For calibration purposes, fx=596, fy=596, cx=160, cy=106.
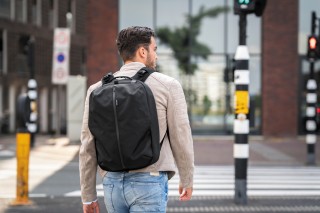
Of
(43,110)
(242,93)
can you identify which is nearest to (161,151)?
(242,93)

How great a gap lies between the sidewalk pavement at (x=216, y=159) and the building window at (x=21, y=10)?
12391 millimetres

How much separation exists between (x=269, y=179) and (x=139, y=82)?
28.9 ft

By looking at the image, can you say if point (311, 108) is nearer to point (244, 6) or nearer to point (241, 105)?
point (241, 105)

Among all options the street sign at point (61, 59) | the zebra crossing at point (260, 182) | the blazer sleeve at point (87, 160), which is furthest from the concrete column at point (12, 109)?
the blazer sleeve at point (87, 160)

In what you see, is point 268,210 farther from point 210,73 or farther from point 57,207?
point 210,73

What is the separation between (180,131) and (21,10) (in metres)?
28.4

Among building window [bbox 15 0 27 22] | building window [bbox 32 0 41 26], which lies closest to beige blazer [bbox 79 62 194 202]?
building window [bbox 15 0 27 22]

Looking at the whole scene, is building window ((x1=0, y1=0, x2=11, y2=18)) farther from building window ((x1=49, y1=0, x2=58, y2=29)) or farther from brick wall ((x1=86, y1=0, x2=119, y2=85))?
brick wall ((x1=86, y1=0, x2=119, y2=85))

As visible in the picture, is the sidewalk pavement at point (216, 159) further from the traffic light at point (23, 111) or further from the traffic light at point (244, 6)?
the traffic light at point (244, 6)

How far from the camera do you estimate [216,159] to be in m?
15.5

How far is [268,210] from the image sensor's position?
7.85m

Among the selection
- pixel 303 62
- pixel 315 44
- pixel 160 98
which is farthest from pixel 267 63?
pixel 160 98

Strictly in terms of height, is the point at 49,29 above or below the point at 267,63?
above

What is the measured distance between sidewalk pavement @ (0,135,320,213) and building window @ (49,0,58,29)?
13921mm
